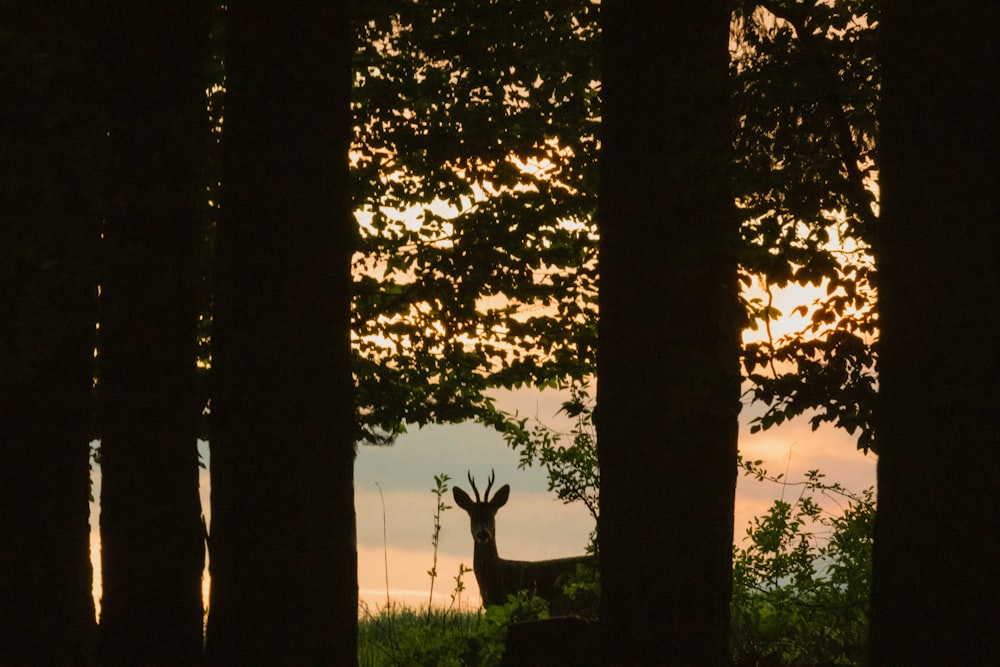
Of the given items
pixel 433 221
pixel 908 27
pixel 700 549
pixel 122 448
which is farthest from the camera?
pixel 433 221

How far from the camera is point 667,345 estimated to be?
19.8ft

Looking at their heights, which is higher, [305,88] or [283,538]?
[305,88]

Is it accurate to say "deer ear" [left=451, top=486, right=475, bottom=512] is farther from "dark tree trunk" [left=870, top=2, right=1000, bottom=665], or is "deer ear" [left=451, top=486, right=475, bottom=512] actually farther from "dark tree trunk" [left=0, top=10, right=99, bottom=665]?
"dark tree trunk" [left=870, top=2, right=1000, bottom=665]

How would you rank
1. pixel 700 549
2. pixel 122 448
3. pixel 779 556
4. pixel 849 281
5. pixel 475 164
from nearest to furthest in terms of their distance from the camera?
pixel 700 549
pixel 849 281
pixel 122 448
pixel 779 556
pixel 475 164

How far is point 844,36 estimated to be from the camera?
6914mm

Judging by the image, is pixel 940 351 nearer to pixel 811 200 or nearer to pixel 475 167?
pixel 811 200

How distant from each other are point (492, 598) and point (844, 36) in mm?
12416

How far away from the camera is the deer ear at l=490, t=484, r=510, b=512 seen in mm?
17766

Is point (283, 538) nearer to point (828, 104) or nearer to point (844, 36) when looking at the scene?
point (828, 104)

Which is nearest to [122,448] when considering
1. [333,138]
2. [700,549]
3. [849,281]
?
[333,138]

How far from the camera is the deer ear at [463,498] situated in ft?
58.3

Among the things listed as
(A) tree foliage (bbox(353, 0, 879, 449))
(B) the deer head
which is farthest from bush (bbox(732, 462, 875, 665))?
(B) the deer head

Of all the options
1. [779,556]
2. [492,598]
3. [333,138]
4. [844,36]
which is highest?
[844,36]

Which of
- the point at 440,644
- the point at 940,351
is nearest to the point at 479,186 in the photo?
the point at 440,644
